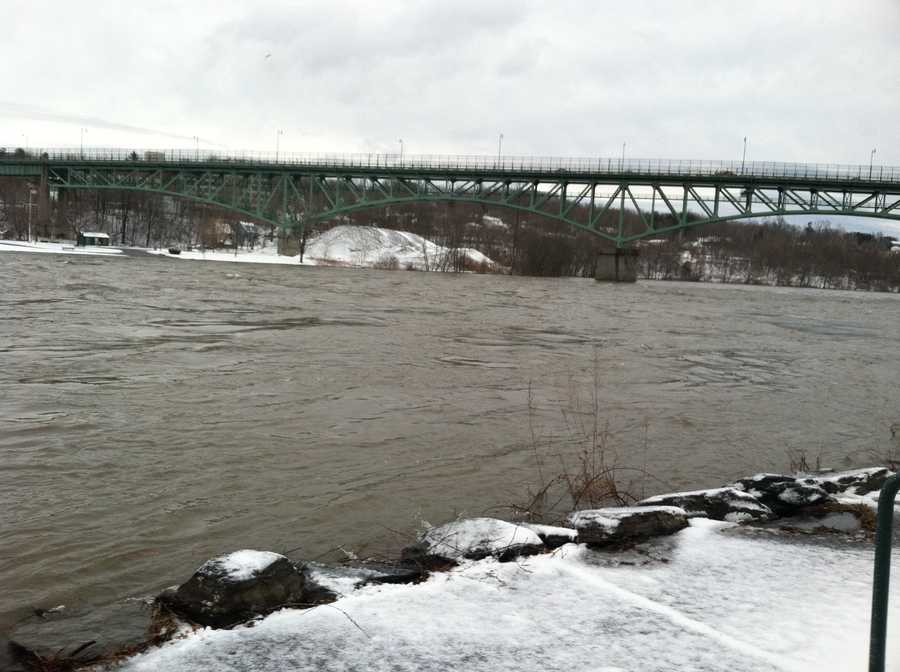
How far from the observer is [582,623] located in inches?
164

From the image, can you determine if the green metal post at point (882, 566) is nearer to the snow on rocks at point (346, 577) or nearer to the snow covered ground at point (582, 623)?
the snow covered ground at point (582, 623)

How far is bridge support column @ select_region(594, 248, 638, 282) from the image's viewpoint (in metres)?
80.8

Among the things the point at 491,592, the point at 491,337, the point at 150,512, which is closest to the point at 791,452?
the point at 491,592

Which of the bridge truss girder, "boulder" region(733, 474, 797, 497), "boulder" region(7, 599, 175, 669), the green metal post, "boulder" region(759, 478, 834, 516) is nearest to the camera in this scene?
the green metal post

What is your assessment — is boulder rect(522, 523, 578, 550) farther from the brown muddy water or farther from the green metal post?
the green metal post

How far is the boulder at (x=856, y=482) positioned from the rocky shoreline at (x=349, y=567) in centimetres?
31

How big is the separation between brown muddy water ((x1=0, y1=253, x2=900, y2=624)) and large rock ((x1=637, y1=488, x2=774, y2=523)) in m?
1.83

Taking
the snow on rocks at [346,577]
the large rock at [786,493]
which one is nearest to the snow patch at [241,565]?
the snow on rocks at [346,577]

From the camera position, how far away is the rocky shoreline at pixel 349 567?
4.21 m

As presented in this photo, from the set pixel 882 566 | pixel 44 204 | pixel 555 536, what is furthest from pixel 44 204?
pixel 882 566

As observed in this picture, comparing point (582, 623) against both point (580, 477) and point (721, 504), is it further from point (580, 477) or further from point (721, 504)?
point (580, 477)

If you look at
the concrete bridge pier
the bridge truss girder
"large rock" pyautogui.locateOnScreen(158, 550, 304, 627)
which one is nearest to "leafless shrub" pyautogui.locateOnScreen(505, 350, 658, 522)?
"large rock" pyautogui.locateOnScreen(158, 550, 304, 627)

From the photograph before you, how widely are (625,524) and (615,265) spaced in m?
77.7

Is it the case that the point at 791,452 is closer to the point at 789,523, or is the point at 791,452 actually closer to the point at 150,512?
the point at 789,523
